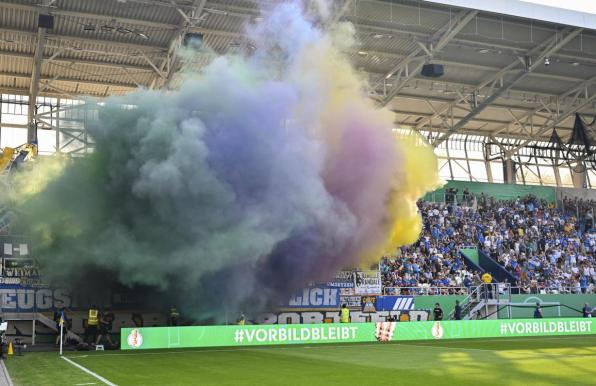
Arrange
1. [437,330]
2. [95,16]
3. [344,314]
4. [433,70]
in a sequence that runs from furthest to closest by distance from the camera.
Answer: [433,70] → [344,314] → [95,16] → [437,330]

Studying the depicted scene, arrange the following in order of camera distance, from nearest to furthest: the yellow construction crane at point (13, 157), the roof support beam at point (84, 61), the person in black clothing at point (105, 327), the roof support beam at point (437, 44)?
the person in black clothing at point (105, 327) < the yellow construction crane at point (13, 157) < the roof support beam at point (437, 44) < the roof support beam at point (84, 61)

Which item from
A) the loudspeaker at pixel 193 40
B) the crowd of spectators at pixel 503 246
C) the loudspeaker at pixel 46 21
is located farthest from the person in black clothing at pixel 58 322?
the crowd of spectators at pixel 503 246

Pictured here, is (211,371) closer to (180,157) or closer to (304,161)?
(180,157)

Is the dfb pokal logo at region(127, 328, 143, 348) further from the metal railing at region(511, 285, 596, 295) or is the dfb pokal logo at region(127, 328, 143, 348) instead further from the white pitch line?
the metal railing at region(511, 285, 596, 295)

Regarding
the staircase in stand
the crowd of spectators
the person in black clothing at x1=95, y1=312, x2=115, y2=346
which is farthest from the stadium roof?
the person in black clothing at x1=95, y1=312, x2=115, y2=346

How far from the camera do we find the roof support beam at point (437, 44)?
38625 millimetres

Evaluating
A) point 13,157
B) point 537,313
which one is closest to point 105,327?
point 13,157

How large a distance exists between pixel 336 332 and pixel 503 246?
25.4 m

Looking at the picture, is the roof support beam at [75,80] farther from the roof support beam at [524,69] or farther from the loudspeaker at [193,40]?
the roof support beam at [524,69]

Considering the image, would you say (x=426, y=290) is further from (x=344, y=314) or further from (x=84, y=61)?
(x=84, y=61)

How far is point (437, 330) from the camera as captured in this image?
31.6m

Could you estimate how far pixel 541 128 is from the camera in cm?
5438

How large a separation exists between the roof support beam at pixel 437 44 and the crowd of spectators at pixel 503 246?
10.3 metres

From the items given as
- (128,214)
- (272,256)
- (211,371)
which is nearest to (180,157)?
(128,214)
